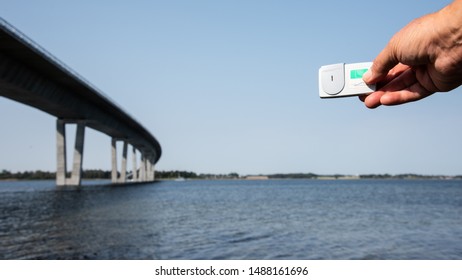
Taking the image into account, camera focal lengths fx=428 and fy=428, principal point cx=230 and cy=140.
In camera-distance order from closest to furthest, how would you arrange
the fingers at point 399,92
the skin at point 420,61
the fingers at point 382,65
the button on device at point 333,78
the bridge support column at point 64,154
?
the skin at point 420,61, the fingers at point 382,65, the button on device at point 333,78, the fingers at point 399,92, the bridge support column at point 64,154

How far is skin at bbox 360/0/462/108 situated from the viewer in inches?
86.8

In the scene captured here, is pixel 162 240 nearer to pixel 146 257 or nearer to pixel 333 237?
pixel 146 257

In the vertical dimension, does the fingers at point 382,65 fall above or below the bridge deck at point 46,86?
below

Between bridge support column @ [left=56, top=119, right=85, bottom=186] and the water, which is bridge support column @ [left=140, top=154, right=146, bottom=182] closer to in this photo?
bridge support column @ [left=56, top=119, right=85, bottom=186]

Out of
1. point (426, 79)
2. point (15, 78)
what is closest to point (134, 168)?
point (15, 78)

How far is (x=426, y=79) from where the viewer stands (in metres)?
2.78

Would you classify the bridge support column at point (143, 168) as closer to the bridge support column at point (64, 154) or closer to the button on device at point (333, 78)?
the bridge support column at point (64, 154)

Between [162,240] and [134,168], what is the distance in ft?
365

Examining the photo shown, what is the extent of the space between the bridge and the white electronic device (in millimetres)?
33489

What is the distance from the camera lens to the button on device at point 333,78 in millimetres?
2799

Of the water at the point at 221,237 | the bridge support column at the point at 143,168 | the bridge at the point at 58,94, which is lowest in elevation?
the water at the point at 221,237

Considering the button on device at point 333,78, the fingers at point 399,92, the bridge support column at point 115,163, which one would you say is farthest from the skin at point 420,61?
the bridge support column at point 115,163

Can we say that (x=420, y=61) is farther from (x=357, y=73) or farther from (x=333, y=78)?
(x=333, y=78)

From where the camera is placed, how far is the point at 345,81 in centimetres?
280
